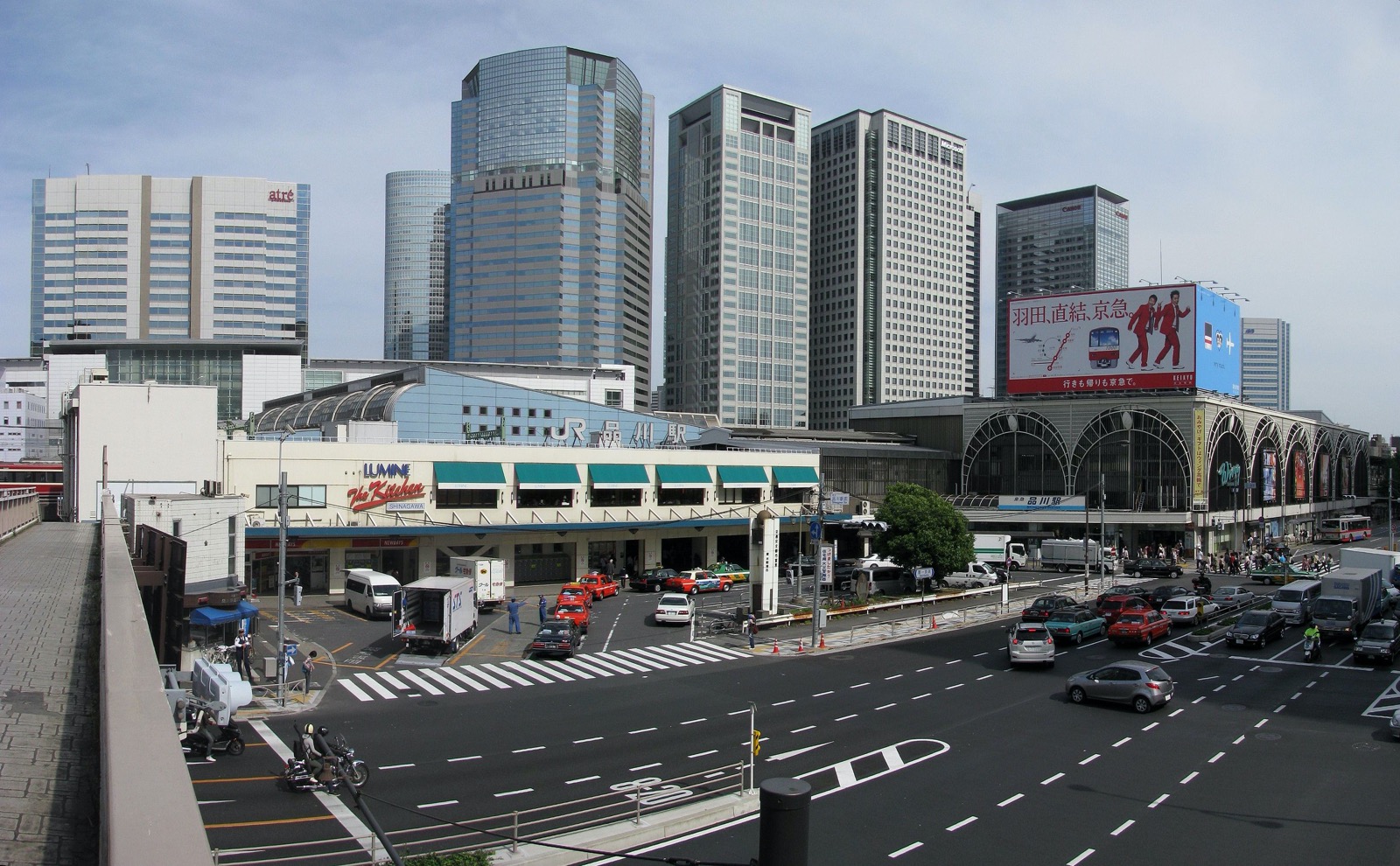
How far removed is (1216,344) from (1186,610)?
164ft

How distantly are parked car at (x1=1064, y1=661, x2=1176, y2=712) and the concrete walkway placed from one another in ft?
85.3

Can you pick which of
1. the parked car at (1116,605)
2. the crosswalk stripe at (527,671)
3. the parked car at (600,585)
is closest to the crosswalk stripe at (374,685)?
the crosswalk stripe at (527,671)

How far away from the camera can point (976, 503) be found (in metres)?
90.3

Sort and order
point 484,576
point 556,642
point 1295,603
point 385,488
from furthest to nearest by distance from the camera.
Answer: point 385,488, point 484,576, point 1295,603, point 556,642

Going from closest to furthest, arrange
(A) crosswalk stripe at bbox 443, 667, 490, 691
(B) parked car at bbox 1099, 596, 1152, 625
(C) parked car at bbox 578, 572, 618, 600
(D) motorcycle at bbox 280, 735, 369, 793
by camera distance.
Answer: (D) motorcycle at bbox 280, 735, 369, 793, (A) crosswalk stripe at bbox 443, 667, 490, 691, (B) parked car at bbox 1099, 596, 1152, 625, (C) parked car at bbox 578, 572, 618, 600

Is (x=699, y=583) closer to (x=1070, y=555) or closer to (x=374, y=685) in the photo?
(x=374, y=685)

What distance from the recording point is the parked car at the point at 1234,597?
50.4m

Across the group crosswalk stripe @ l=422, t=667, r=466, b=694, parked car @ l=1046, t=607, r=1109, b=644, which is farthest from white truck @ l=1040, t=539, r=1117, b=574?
crosswalk stripe @ l=422, t=667, r=466, b=694

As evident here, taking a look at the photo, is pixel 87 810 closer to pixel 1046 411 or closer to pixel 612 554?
pixel 612 554

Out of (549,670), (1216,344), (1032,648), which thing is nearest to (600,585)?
(549,670)

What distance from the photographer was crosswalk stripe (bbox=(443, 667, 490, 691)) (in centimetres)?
3089

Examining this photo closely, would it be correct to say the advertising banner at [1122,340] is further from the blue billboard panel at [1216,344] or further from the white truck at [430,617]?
the white truck at [430,617]

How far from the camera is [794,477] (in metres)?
73.4

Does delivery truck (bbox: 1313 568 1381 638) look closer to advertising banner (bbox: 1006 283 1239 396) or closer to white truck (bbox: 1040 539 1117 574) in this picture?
white truck (bbox: 1040 539 1117 574)
